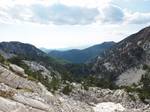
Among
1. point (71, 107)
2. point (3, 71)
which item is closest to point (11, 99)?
point (71, 107)

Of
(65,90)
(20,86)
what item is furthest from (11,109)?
(65,90)

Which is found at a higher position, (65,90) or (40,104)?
(40,104)

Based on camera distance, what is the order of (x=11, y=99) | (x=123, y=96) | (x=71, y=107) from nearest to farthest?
(x=11, y=99) → (x=71, y=107) → (x=123, y=96)

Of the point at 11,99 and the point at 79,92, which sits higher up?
the point at 11,99

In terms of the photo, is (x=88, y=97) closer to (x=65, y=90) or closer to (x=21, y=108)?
(x=65, y=90)

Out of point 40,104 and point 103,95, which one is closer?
point 40,104

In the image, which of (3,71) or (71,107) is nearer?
(71,107)

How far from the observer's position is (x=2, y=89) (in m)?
47.4

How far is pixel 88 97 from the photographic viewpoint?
125 meters

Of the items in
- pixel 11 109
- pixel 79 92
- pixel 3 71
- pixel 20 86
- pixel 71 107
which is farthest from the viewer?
pixel 79 92

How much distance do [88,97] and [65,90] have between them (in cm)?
1024

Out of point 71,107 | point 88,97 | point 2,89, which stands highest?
point 2,89

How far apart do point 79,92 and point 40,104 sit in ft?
278

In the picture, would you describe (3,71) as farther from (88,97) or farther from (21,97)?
(88,97)
